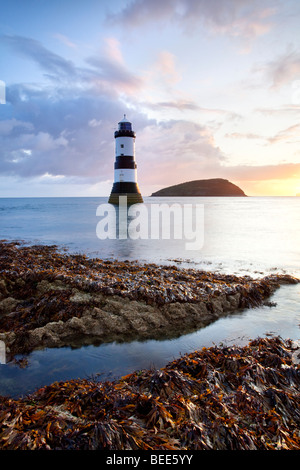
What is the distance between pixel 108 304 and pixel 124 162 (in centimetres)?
3672

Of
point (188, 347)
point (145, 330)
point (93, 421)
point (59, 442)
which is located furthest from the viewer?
point (145, 330)

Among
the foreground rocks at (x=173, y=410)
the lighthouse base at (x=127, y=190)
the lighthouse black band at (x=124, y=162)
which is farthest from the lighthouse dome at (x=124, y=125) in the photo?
the foreground rocks at (x=173, y=410)

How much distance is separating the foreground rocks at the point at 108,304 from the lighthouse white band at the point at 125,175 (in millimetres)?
33960

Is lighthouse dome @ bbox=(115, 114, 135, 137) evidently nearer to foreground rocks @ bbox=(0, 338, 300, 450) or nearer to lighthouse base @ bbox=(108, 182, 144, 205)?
lighthouse base @ bbox=(108, 182, 144, 205)

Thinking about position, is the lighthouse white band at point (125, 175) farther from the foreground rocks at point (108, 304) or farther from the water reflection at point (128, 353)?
the water reflection at point (128, 353)

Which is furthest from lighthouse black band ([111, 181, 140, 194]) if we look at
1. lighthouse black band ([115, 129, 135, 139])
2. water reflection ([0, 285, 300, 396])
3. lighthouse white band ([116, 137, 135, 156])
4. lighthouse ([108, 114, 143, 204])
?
water reflection ([0, 285, 300, 396])

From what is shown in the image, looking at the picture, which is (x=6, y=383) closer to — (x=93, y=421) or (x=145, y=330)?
(x=93, y=421)

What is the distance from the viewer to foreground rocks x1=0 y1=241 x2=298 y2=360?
570cm

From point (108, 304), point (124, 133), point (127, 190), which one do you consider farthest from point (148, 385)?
point (124, 133)

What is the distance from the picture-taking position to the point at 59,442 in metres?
2.75

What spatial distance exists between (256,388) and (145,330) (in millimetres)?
2680

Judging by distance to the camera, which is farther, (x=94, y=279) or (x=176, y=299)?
(x=94, y=279)

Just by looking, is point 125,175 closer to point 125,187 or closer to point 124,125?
point 125,187
